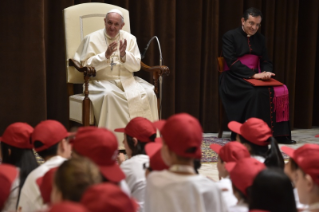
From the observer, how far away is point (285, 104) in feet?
18.4

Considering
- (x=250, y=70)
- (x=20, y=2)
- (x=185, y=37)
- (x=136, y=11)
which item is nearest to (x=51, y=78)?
(x=20, y=2)

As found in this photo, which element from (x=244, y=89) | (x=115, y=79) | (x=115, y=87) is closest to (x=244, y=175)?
(x=115, y=87)

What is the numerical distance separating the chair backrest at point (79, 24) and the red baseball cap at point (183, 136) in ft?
10.5

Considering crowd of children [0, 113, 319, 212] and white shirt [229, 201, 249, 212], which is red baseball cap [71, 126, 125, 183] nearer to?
crowd of children [0, 113, 319, 212]

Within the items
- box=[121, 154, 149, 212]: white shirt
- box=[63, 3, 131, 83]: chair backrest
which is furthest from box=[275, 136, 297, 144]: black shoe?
box=[121, 154, 149, 212]: white shirt

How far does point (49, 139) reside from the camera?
228 centimetres

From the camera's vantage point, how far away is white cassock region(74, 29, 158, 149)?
4539mm

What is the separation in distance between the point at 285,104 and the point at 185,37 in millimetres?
1655

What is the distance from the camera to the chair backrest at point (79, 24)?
4910mm

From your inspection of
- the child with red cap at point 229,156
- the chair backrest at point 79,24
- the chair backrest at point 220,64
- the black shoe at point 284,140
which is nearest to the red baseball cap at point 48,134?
the child with red cap at point 229,156

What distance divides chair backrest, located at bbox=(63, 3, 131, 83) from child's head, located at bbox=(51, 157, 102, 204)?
350 cm

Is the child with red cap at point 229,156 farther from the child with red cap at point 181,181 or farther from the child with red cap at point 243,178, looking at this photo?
the child with red cap at point 181,181

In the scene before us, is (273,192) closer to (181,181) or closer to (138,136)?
(181,181)

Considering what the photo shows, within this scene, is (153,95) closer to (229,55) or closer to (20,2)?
(229,55)
